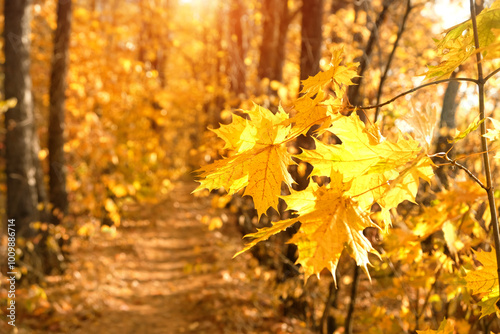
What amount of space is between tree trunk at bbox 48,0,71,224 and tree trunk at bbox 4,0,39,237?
453mm

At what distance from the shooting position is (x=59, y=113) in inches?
239

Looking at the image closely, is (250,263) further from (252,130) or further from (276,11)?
(252,130)

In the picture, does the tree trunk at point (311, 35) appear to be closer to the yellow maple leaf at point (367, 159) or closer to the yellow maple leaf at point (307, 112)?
the yellow maple leaf at point (307, 112)

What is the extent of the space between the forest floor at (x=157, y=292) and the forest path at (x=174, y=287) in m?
0.01

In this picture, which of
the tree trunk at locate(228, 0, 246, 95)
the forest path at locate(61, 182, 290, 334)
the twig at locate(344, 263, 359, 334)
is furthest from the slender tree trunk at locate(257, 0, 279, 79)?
the twig at locate(344, 263, 359, 334)

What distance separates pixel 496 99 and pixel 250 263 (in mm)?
4626

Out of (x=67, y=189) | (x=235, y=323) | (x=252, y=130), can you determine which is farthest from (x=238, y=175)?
(x=67, y=189)

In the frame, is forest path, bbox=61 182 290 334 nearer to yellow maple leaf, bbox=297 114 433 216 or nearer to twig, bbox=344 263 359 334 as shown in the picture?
twig, bbox=344 263 359 334

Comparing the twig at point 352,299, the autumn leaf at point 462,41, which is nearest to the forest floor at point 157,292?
the twig at point 352,299

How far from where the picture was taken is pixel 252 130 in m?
1.25

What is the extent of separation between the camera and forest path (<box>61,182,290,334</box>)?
516cm

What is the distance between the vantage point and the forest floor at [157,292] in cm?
505

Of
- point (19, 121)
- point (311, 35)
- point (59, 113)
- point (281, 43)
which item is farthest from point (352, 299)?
point (59, 113)

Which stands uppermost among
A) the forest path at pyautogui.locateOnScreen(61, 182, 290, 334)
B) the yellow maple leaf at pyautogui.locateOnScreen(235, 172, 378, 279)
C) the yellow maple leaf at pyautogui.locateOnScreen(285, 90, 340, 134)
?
the yellow maple leaf at pyautogui.locateOnScreen(285, 90, 340, 134)
